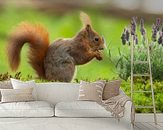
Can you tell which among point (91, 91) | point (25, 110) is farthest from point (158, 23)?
point (25, 110)

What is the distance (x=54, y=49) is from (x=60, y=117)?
2.23m

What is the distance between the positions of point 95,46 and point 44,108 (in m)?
2.31

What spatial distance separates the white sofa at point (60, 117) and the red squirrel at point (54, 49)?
5.89ft

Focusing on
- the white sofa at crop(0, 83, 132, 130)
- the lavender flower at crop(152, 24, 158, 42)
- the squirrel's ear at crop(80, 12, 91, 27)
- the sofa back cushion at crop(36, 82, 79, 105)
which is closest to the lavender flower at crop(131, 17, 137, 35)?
the lavender flower at crop(152, 24, 158, 42)

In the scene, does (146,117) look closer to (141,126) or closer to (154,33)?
(141,126)

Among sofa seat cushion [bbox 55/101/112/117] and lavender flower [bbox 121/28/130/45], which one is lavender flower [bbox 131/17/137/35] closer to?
lavender flower [bbox 121/28/130/45]

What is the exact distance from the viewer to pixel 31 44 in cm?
703

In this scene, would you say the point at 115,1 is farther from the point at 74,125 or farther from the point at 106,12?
the point at 74,125

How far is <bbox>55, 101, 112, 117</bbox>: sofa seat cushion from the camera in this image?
16.6 ft

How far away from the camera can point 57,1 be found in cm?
708

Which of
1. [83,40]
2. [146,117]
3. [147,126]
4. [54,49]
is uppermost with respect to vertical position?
[83,40]

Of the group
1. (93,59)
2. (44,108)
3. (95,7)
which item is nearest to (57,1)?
(95,7)

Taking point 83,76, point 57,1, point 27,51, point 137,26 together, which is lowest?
point 83,76

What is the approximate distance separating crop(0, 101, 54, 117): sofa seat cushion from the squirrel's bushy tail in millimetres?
1908
